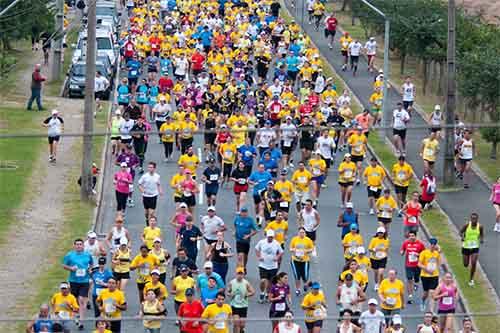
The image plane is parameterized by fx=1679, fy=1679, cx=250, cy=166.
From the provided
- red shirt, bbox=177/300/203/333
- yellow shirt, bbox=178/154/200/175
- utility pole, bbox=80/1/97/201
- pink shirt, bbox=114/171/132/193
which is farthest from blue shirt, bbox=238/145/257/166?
red shirt, bbox=177/300/203/333

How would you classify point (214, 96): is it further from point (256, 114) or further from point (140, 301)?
point (140, 301)

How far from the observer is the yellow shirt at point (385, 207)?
3288 cm

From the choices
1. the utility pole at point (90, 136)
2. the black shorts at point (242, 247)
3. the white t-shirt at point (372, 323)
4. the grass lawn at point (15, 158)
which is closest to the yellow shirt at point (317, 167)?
the utility pole at point (90, 136)

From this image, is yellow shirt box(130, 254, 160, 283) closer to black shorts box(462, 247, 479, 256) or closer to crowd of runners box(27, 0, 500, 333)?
crowd of runners box(27, 0, 500, 333)

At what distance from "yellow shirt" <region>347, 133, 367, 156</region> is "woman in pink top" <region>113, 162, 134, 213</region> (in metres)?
6.27

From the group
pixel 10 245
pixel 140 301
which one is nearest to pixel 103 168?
pixel 10 245

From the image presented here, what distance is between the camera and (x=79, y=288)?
27.7 metres

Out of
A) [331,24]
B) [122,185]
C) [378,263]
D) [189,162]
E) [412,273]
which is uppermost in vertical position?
[331,24]

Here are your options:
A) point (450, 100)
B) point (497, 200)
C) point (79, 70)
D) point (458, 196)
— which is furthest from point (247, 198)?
point (79, 70)

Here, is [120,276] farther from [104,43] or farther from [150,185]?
[104,43]

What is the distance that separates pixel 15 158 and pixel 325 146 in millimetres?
8313

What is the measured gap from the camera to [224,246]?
29.0 meters

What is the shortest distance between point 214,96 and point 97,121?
161 inches

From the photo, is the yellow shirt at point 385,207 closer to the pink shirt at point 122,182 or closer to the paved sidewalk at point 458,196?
the paved sidewalk at point 458,196
